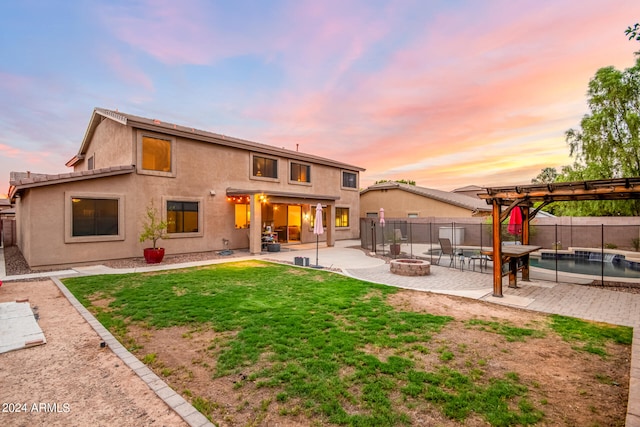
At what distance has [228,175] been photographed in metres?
15.9

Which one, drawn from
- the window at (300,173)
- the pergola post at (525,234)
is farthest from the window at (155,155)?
the pergola post at (525,234)

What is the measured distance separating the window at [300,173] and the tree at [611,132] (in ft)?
63.0

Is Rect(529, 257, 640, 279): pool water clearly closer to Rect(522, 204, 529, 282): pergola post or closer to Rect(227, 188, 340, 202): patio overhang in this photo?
Rect(522, 204, 529, 282): pergola post

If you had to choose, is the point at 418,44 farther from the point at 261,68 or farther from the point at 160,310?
the point at 160,310

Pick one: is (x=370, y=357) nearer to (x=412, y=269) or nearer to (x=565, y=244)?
(x=412, y=269)

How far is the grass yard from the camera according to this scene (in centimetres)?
286

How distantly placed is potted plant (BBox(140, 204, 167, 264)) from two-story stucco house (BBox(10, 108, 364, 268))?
32 cm

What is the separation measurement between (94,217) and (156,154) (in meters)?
3.81

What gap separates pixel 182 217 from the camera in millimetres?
14039

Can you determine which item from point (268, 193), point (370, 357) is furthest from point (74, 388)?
point (268, 193)

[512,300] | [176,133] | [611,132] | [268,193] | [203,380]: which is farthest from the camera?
[611,132]

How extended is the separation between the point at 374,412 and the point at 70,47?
22.6 m

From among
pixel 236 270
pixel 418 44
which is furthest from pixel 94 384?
pixel 418 44

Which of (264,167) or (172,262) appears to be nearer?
(172,262)
